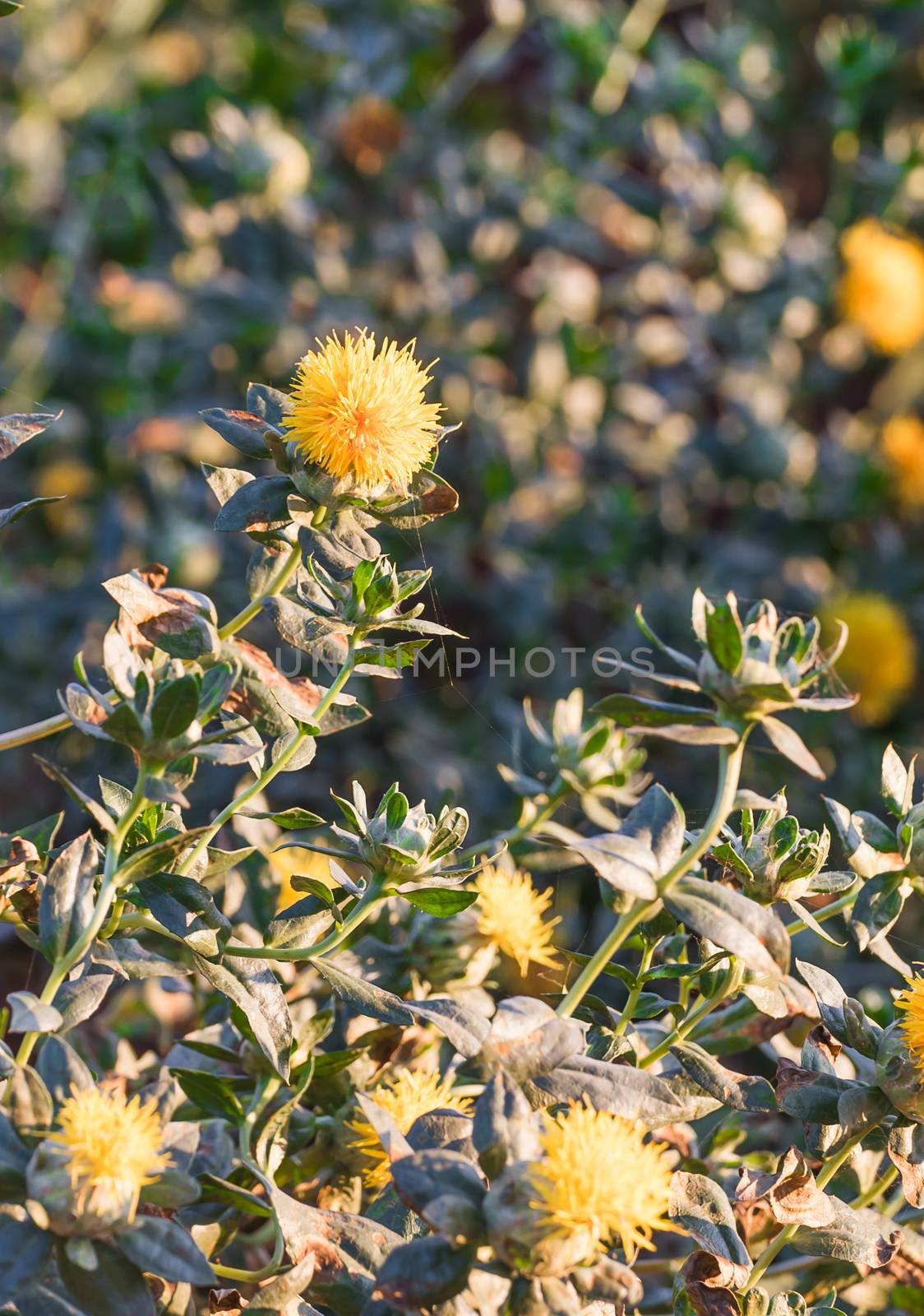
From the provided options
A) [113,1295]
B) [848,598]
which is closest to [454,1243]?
[113,1295]

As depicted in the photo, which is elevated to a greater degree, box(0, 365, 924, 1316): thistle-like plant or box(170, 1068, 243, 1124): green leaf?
box(0, 365, 924, 1316): thistle-like plant

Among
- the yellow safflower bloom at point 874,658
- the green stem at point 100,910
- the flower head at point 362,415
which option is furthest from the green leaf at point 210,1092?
Answer: the yellow safflower bloom at point 874,658

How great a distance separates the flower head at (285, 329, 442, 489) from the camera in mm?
635

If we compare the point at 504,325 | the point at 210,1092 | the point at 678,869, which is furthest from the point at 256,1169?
the point at 504,325

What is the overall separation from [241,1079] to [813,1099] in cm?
31

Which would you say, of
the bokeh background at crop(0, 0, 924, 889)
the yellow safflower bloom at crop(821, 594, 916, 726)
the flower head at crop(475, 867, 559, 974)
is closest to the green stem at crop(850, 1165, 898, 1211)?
the flower head at crop(475, 867, 559, 974)

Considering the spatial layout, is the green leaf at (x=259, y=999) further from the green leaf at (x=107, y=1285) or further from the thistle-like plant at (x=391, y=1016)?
the green leaf at (x=107, y=1285)

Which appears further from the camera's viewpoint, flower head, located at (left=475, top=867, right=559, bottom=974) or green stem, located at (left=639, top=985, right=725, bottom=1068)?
flower head, located at (left=475, top=867, right=559, bottom=974)

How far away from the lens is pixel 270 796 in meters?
1.64

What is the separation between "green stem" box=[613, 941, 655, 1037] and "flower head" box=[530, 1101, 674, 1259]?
161 mm

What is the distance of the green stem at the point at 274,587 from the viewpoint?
0.67m

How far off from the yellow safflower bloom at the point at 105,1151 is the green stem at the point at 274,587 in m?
0.26

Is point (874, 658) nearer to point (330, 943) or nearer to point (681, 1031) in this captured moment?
point (681, 1031)

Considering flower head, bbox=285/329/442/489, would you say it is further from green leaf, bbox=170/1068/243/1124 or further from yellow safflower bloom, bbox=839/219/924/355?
yellow safflower bloom, bbox=839/219/924/355
